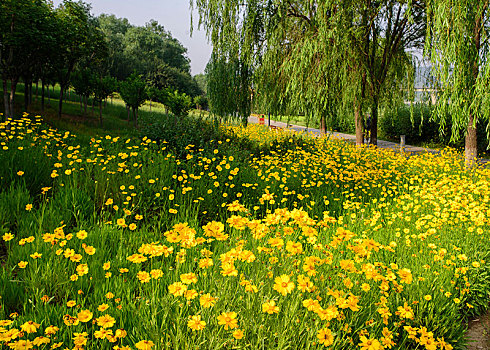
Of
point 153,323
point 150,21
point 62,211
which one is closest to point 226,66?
point 62,211

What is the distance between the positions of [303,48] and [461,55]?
3251mm

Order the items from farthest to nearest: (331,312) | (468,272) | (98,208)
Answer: (98,208)
(468,272)
(331,312)

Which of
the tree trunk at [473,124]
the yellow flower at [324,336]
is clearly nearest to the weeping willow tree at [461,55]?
the tree trunk at [473,124]

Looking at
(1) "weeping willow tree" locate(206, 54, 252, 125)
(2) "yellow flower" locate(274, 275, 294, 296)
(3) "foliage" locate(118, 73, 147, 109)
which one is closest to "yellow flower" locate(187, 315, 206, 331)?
(2) "yellow flower" locate(274, 275, 294, 296)

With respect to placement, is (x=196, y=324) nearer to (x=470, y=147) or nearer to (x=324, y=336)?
(x=324, y=336)

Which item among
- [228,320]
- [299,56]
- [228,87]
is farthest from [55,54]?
[228,320]

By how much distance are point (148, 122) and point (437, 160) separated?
7.34m

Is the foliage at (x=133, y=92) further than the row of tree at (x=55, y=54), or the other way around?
the foliage at (x=133, y=92)

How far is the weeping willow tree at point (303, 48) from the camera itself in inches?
284

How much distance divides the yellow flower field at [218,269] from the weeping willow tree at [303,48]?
278 cm

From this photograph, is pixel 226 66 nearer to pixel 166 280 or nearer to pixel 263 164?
pixel 263 164

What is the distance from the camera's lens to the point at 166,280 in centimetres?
215

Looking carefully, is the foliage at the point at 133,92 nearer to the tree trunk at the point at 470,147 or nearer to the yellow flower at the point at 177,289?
the tree trunk at the point at 470,147

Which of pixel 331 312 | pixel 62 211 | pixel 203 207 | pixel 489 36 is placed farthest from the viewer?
pixel 489 36
